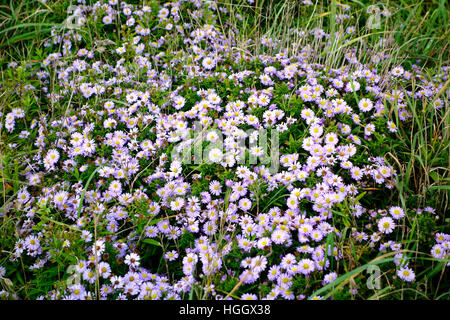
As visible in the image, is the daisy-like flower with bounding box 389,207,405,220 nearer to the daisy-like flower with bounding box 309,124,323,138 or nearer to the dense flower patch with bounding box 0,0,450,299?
the dense flower patch with bounding box 0,0,450,299

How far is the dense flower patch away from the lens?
78.2 inches

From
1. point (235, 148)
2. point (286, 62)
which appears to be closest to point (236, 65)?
point (286, 62)

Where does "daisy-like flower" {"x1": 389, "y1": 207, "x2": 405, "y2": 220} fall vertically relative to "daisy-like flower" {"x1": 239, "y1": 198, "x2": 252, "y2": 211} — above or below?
above

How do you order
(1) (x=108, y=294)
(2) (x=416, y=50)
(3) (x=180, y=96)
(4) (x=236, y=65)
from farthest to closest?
(2) (x=416, y=50), (4) (x=236, y=65), (3) (x=180, y=96), (1) (x=108, y=294)

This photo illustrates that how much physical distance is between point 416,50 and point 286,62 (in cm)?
131

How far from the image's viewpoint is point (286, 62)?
297cm

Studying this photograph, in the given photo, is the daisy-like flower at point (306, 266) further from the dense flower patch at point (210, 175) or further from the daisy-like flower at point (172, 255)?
the daisy-like flower at point (172, 255)

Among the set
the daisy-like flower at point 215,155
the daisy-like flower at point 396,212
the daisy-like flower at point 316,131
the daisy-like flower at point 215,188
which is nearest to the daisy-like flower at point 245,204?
the daisy-like flower at point 215,188

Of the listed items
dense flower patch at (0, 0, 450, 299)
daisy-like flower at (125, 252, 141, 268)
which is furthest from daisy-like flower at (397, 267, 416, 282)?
daisy-like flower at (125, 252, 141, 268)

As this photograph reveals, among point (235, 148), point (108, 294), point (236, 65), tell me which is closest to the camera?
point (108, 294)

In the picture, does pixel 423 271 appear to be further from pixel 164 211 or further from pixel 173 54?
pixel 173 54

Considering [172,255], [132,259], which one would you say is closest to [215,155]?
[172,255]

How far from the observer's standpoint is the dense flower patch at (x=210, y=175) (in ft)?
6.51

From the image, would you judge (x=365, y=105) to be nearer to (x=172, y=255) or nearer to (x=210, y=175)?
(x=210, y=175)
